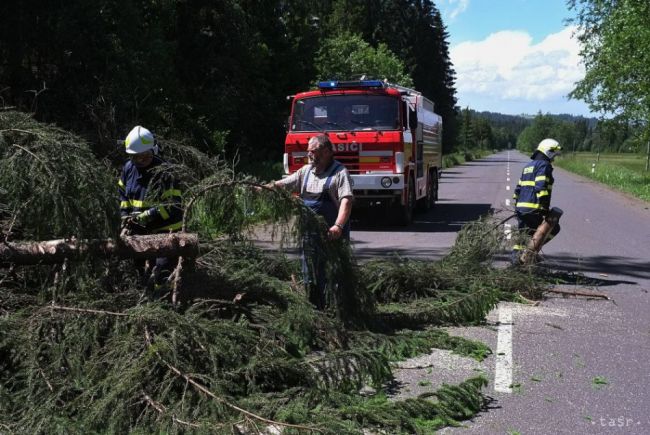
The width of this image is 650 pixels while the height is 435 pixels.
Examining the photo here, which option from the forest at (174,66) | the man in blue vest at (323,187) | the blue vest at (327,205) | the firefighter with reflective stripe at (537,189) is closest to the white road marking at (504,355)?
the man in blue vest at (323,187)

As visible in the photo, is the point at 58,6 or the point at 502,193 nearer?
the point at 58,6

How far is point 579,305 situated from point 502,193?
18.4 meters

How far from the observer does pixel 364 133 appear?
44.4ft

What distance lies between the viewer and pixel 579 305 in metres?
7.71

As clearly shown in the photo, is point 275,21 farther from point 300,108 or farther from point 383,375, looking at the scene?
point 383,375

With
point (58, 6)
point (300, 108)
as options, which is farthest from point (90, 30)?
point (300, 108)

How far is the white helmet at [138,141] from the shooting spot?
5.82 meters

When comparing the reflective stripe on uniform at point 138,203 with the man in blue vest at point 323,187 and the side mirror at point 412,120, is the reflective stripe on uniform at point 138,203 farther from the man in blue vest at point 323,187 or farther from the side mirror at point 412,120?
the side mirror at point 412,120

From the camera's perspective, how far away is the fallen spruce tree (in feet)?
12.7

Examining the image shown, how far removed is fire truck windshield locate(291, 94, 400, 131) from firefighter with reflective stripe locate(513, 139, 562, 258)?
4.98 metres

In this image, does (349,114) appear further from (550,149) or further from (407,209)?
(550,149)

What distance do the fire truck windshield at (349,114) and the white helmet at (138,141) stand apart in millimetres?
8016

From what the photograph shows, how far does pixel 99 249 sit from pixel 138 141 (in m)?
1.19

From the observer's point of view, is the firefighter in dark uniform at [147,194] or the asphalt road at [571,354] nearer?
the asphalt road at [571,354]
